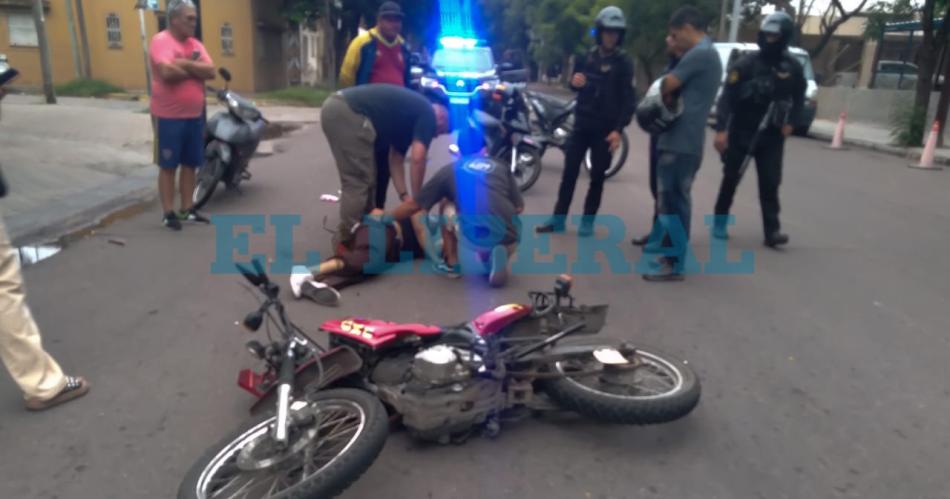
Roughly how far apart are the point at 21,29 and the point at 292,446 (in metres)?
31.2

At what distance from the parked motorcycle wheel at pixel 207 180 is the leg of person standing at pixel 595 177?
3.65 m

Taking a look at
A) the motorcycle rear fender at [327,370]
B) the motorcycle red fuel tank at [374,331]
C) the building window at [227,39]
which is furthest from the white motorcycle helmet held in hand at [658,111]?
the building window at [227,39]

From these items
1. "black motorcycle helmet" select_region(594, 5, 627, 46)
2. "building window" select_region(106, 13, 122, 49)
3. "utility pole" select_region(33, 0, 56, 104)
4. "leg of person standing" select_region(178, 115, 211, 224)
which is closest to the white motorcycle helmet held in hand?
"black motorcycle helmet" select_region(594, 5, 627, 46)

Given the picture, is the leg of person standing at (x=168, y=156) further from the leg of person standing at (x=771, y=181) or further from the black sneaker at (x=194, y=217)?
the leg of person standing at (x=771, y=181)

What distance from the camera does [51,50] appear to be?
1102 inches

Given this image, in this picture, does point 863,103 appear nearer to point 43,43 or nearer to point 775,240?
point 775,240

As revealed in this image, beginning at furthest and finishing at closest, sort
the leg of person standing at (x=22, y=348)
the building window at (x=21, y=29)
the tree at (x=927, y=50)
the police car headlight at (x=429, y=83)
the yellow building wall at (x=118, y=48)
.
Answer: the yellow building wall at (x=118, y=48), the building window at (x=21, y=29), the tree at (x=927, y=50), the police car headlight at (x=429, y=83), the leg of person standing at (x=22, y=348)

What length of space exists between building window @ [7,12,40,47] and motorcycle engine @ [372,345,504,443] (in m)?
30.3

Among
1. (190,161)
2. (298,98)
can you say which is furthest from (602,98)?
(298,98)

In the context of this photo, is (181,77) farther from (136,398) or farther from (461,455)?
(461,455)

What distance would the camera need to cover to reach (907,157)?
14805mm

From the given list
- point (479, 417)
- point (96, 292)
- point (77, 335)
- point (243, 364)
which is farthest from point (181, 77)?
point (479, 417)

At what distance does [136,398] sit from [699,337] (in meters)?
3.03

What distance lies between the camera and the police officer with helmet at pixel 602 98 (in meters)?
6.15
